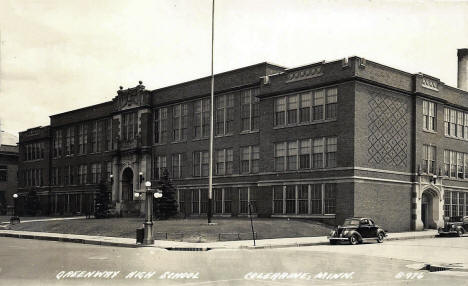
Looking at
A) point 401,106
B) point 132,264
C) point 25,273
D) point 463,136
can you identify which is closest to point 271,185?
point 401,106

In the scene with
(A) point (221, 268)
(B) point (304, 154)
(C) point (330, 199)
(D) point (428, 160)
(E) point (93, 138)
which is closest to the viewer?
(A) point (221, 268)

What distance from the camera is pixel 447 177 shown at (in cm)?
4847

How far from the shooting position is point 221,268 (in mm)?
18453

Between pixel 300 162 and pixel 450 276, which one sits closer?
pixel 450 276

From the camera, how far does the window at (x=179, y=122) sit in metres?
55.1

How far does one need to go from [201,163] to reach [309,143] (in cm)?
1302

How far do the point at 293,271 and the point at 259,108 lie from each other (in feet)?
100

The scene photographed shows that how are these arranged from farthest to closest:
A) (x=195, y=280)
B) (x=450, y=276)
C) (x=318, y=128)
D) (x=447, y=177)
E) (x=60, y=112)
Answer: (x=60, y=112) < (x=447, y=177) < (x=318, y=128) < (x=450, y=276) < (x=195, y=280)

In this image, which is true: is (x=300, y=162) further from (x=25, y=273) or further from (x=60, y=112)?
(x=60, y=112)

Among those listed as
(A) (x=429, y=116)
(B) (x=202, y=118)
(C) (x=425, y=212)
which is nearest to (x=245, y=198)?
(B) (x=202, y=118)

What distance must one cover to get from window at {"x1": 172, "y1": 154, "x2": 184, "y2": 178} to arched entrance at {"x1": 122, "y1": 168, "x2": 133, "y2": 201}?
7.08 metres

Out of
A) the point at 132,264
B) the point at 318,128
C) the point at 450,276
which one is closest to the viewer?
the point at 450,276

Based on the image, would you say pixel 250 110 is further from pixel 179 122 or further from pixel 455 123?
pixel 455 123

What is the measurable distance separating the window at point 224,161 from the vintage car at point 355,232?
19.0 metres
